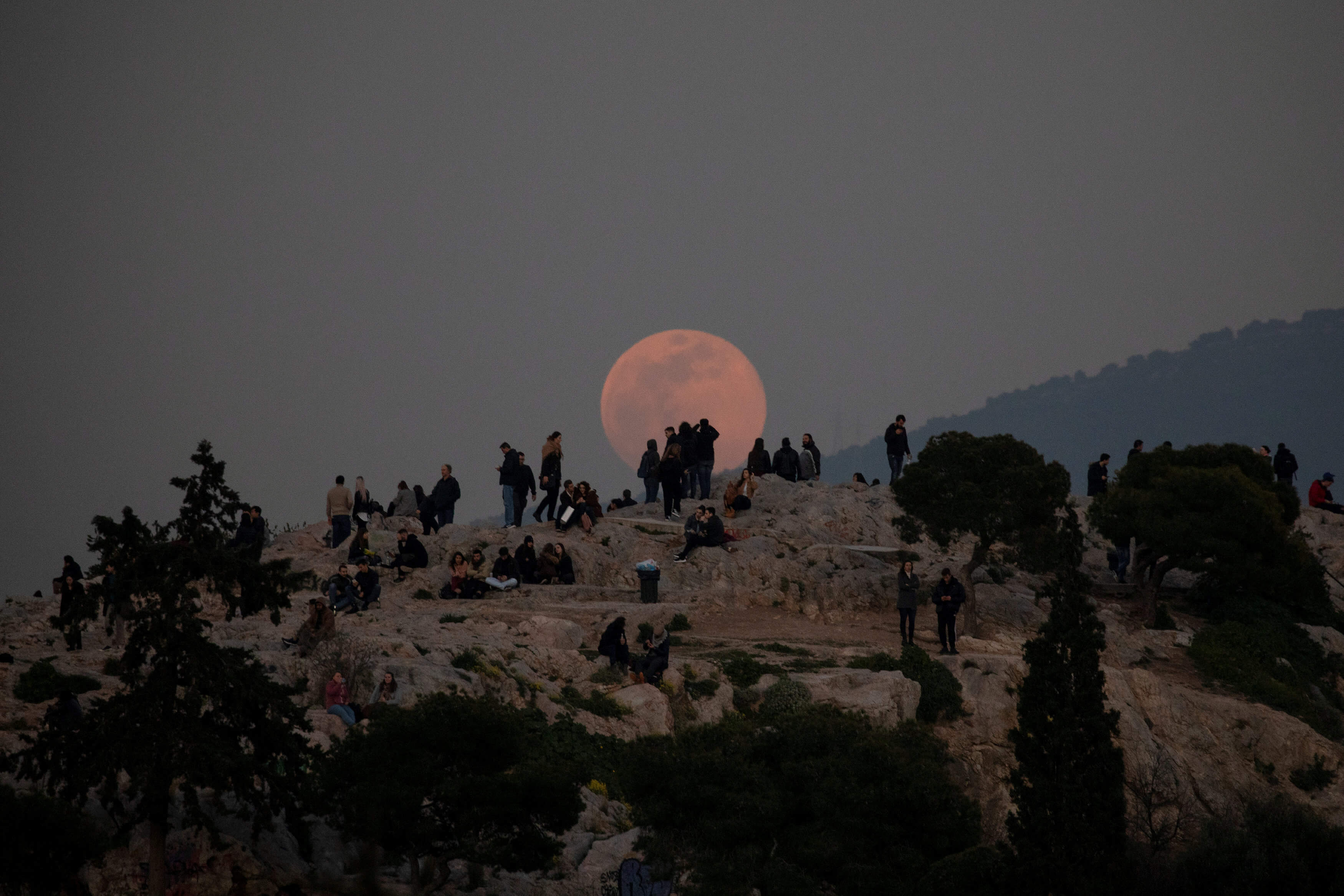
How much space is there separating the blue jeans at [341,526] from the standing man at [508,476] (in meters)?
5.37

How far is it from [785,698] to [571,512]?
14.7m

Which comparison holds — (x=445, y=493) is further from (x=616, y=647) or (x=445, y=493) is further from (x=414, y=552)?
(x=616, y=647)

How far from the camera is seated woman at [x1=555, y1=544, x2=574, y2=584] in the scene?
35.1 meters

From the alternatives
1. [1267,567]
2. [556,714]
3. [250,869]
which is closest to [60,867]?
[250,869]

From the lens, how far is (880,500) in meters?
46.6

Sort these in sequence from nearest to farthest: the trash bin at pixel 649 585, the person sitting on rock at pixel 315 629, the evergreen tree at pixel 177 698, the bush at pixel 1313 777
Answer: the evergreen tree at pixel 177 698, the person sitting on rock at pixel 315 629, the bush at pixel 1313 777, the trash bin at pixel 649 585

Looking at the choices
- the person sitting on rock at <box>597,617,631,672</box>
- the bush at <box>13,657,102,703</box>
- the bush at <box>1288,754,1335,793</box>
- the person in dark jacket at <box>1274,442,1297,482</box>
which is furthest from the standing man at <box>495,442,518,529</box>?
the person in dark jacket at <box>1274,442,1297,482</box>

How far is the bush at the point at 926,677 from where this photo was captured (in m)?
28.0

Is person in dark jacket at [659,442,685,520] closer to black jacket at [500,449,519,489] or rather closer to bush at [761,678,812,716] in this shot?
black jacket at [500,449,519,489]

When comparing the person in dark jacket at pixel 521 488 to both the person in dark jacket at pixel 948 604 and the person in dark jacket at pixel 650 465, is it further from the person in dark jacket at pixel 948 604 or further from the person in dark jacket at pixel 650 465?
the person in dark jacket at pixel 948 604

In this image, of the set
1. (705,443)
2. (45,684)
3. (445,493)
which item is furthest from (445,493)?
(45,684)

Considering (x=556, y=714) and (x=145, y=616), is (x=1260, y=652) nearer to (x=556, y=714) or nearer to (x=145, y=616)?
(x=556, y=714)

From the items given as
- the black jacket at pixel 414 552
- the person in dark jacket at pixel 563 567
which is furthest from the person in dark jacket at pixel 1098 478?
the black jacket at pixel 414 552

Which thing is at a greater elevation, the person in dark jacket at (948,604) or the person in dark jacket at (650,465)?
the person in dark jacket at (650,465)
